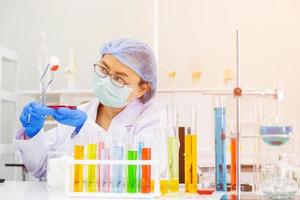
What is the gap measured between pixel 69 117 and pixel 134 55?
47 centimetres

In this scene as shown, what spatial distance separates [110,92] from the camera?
2000 millimetres

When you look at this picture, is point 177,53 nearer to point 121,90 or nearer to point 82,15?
point 82,15

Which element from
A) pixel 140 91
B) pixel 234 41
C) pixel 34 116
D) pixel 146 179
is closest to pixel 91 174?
pixel 146 179

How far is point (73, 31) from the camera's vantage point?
12.4 feet

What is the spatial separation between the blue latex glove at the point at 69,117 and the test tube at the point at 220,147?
515 millimetres

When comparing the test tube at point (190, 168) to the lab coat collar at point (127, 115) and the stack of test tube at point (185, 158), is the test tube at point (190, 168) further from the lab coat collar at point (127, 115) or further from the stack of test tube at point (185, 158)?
the lab coat collar at point (127, 115)

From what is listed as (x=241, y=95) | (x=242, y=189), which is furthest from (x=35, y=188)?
(x=241, y=95)

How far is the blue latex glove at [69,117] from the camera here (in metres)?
1.60

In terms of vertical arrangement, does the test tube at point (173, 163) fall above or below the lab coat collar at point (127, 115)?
below

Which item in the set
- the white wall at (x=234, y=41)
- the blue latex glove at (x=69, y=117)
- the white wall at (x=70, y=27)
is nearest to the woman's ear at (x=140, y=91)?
the blue latex glove at (x=69, y=117)

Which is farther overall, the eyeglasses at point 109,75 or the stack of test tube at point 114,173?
the eyeglasses at point 109,75

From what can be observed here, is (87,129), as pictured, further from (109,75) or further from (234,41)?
(234,41)

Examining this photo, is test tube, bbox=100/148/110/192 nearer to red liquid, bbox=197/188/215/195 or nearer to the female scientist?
red liquid, bbox=197/188/215/195

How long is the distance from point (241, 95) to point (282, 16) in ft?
8.40
